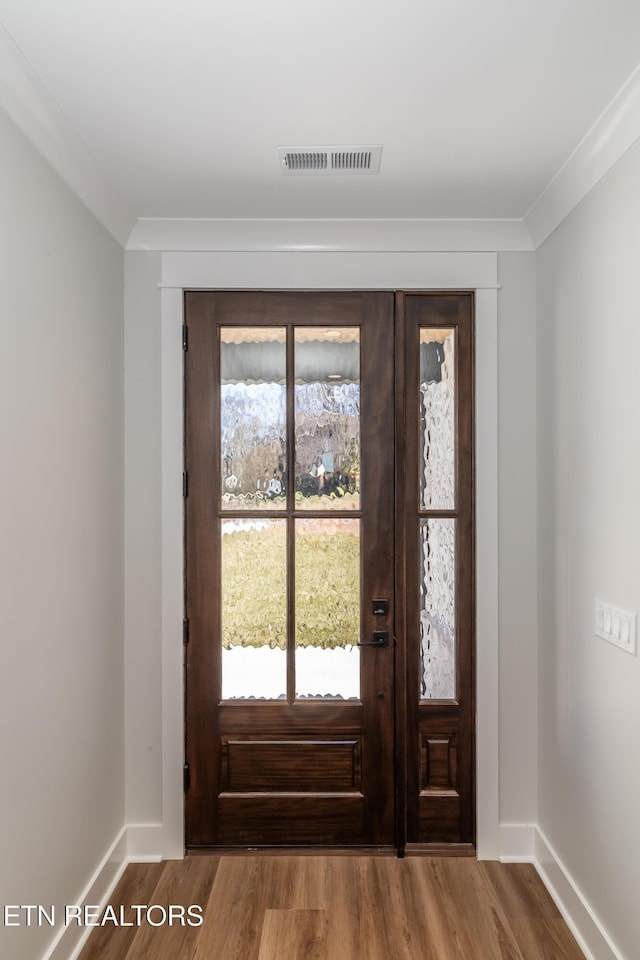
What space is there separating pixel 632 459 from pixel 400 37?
1216 mm

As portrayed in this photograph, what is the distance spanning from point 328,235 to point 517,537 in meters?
1.43

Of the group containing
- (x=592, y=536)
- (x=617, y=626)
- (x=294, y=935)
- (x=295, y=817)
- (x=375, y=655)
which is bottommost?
(x=294, y=935)

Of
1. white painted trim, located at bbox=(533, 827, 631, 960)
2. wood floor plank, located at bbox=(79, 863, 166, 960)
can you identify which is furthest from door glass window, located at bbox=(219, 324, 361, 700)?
white painted trim, located at bbox=(533, 827, 631, 960)

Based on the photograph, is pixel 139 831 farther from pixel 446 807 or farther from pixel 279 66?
pixel 279 66

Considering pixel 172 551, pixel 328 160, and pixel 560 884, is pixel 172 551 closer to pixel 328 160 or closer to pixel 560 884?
pixel 328 160

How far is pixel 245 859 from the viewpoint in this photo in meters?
2.82

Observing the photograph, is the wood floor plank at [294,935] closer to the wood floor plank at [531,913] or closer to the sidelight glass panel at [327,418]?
the wood floor plank at [531,913]

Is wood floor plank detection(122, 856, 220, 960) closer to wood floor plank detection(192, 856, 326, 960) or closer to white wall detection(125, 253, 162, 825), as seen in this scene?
wood floor plank detection(192, 856, 326, 960)

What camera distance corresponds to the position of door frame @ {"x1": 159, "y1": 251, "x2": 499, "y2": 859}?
286 cm

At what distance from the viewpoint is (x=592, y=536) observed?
2275mm

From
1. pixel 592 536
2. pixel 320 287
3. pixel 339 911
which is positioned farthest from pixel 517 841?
pixel 320 287

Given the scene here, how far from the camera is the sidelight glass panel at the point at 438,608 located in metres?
2.90

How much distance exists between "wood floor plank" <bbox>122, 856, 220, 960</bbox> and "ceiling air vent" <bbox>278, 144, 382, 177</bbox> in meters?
2.54

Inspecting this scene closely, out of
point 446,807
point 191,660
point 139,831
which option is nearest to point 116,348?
point 191,660
